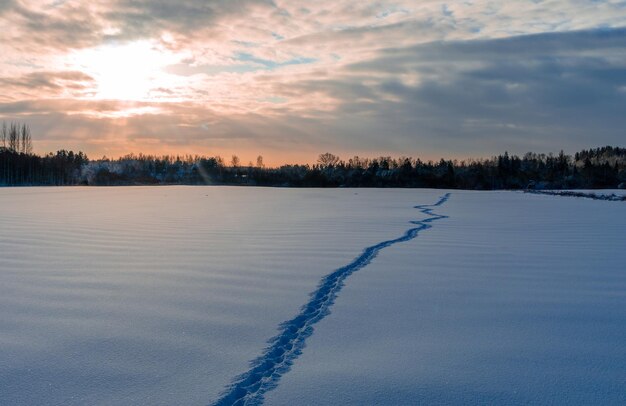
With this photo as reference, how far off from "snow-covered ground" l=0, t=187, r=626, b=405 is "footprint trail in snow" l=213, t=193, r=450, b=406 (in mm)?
14

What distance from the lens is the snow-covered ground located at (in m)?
2.07

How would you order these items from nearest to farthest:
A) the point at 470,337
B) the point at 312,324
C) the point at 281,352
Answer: the point at 281,352 → the point at 470,337 → the point at 312,324

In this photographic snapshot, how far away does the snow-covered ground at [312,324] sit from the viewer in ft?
6.81

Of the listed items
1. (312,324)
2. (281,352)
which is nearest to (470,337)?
(312,324)

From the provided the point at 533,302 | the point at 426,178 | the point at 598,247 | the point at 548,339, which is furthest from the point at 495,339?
the point at 426,178

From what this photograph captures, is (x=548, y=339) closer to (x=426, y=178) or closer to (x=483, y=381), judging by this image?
(x=483, y=381)

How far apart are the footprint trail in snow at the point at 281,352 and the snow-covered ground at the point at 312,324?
14 millimetres

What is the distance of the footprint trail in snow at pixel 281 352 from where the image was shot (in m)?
2.00

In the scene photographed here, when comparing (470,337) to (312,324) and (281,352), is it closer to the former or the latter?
(312,324)

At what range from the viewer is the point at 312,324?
2908 mm

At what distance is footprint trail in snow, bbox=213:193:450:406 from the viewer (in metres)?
2.00

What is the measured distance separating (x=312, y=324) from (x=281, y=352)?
483mm

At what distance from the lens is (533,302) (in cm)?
348

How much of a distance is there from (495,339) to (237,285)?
6.60ft
